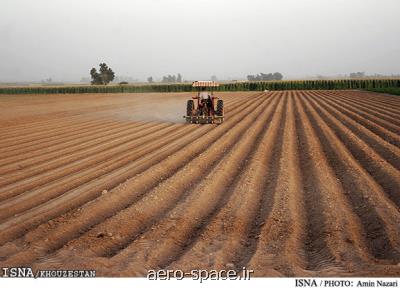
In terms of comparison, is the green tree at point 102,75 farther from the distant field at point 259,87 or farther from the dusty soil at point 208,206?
the dusty soil at point 208,206

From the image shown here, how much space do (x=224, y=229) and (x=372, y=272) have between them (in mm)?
1776

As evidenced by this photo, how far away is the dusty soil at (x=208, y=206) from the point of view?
4090mm

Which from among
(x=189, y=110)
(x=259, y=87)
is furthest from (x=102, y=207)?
(x=259, y=87)

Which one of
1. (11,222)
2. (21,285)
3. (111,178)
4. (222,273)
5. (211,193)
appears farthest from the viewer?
(111,178)

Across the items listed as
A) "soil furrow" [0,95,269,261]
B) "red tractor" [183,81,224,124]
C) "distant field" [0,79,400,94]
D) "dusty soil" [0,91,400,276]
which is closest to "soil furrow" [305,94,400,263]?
"dusty soil" [0,91,400,276]

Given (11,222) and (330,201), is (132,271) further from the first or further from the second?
(330,201)

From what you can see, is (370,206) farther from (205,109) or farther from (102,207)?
(205,109)

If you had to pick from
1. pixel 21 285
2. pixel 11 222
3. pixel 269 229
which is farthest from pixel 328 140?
pixel 21 285

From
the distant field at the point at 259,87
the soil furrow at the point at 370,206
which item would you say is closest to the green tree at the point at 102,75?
the distant field at the point at 259,87

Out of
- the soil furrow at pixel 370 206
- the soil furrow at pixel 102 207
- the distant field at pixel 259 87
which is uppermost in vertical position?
the soil furrow at pixel 370 206

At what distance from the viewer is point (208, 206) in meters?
5.75

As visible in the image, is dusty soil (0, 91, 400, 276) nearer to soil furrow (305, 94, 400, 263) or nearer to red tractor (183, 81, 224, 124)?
soil furrow (305, 94, 400, 263)

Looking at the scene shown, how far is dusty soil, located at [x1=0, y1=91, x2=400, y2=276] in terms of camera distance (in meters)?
4.09

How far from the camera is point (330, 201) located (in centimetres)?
574
